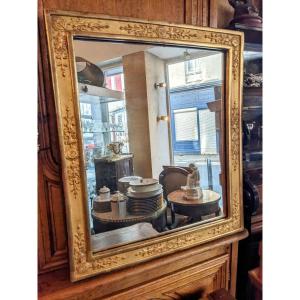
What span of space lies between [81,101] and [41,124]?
147 millimetres

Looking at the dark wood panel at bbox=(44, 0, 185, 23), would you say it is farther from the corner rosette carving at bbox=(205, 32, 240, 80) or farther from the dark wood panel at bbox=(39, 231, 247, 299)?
the dark wood panel at bbox=(39, 231, 247, 299)

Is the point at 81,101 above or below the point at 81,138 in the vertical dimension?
above

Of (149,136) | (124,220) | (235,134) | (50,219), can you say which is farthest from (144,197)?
(235,134)

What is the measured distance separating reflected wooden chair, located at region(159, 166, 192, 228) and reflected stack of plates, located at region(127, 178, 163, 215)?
0.08 ft

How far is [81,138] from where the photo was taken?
774mm

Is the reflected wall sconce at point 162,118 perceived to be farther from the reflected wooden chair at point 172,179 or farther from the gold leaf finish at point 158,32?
A: the gold leaf finish at point 158,32

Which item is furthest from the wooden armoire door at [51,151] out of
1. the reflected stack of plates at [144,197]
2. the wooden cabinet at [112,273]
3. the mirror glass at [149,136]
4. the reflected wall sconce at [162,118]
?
the reflected wall sconce at [162,118]

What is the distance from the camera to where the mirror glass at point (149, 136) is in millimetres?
810

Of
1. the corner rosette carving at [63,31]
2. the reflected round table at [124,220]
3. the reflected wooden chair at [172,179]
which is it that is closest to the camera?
the corner rosette carving at [63,31]

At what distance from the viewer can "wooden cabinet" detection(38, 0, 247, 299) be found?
784 millimetres

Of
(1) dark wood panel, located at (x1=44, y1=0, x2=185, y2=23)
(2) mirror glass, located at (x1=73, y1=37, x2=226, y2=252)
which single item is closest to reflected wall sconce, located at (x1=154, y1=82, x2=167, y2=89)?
(2) mirror glass, located at (x1=73, y1=37, x2=226, y2=252)
